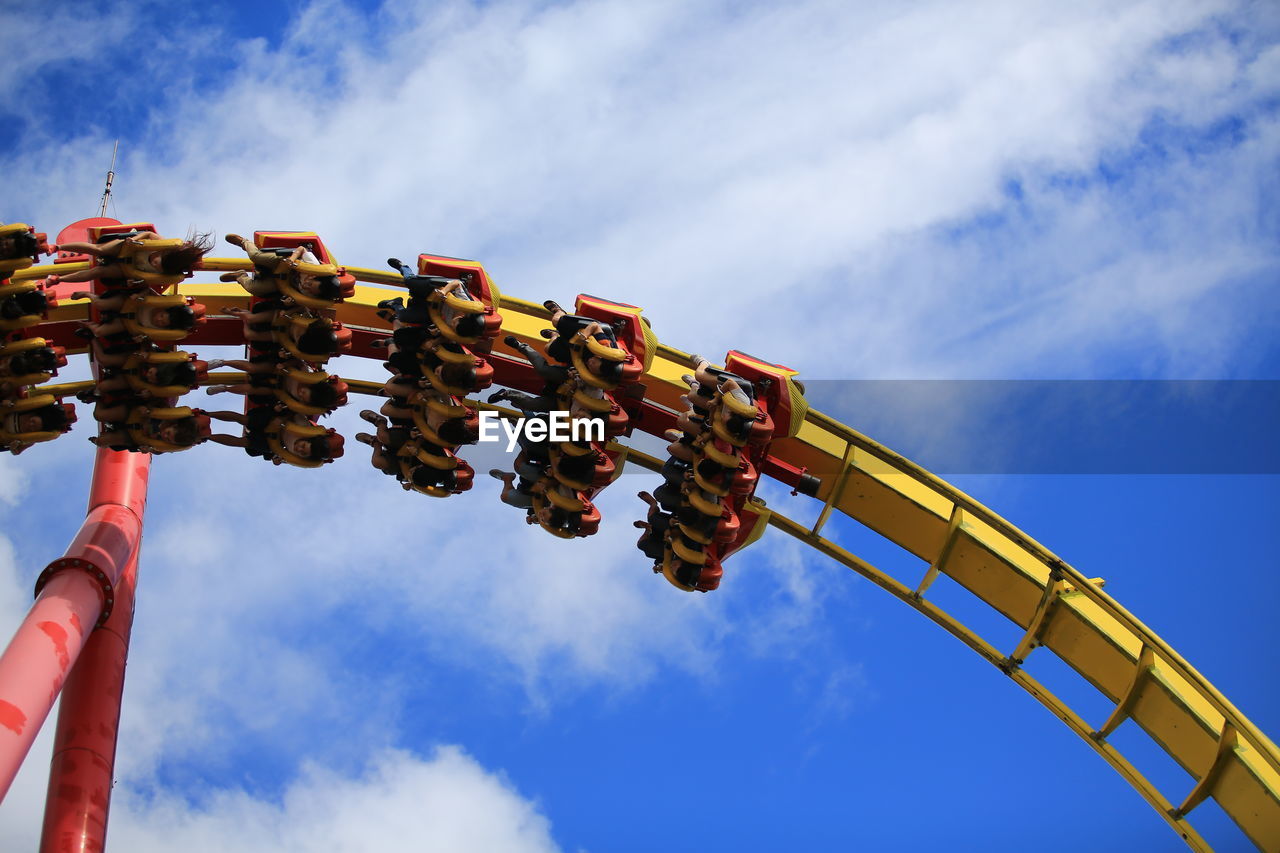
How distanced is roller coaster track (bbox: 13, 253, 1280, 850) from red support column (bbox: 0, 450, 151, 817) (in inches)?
41.3

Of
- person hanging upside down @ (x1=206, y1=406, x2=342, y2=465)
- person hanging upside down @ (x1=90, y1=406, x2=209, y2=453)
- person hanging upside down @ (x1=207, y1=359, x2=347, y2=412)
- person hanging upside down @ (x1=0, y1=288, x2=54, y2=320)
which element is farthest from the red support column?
person hanging upside down @ (x1=0, y1=288, x2=54, y2=320)

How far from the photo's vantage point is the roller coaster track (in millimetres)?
11023

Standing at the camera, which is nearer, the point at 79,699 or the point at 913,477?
the point at 79,699

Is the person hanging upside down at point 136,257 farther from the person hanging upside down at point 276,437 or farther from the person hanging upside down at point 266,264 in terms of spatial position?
the person hanging upside down at point 276,437

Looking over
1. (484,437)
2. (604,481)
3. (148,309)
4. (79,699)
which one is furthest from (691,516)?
(79,699)

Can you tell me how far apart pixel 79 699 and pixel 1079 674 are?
804 centimetres

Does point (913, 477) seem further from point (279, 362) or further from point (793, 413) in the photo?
point (279, 362)

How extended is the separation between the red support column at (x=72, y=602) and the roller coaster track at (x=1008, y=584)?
1.05 metres

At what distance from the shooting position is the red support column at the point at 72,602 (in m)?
8.91

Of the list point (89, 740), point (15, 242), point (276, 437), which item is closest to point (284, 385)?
point (276, 437)

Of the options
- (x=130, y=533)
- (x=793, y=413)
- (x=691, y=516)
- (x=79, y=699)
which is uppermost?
(x=793, y=413)

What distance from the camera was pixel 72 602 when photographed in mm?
10086

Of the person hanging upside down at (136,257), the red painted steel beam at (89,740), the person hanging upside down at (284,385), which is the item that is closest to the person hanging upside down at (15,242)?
the person hanging upside down at (136,257)

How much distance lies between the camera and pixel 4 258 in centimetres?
975
